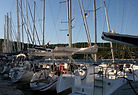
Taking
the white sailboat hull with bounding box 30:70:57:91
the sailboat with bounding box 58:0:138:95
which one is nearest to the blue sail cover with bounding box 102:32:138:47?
the sailboat with bounding box 58:0:138:95

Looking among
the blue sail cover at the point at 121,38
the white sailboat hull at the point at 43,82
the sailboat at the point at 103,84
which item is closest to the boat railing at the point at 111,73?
the sailboat at the point at 103,84

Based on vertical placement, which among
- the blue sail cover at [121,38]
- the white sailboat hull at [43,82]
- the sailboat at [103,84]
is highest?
the blue sail cover at [121,38]

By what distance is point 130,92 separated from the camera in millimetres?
6809

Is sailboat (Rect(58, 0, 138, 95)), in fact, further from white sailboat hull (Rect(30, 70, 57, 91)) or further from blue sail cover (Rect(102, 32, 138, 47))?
white sailboat hull (Rect(30, 70, 57, 91))

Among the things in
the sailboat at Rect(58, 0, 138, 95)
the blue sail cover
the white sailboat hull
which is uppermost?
the blue sail cover

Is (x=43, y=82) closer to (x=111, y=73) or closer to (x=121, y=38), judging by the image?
(x=111, y=73)

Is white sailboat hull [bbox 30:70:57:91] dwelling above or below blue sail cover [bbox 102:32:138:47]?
below

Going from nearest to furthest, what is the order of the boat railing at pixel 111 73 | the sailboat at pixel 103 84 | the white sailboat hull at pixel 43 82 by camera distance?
the sailboat at pixel 103 84 → the boat railing at pixel 111 73 → the white sailboat hull at pixel 43 82

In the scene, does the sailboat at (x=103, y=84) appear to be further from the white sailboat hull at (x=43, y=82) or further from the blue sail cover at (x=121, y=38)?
the white sailboat hull at (x=43, y=82)

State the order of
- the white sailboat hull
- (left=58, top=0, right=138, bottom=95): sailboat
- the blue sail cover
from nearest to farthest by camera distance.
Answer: the blue sail cover, (left=58, top=0, right=138, bottom=95): sailboat, the white sailboat hull

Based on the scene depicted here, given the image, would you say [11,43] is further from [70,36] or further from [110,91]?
[110,91]

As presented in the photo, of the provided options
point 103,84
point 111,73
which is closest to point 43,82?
point 111,73

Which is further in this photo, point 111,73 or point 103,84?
point 111,73

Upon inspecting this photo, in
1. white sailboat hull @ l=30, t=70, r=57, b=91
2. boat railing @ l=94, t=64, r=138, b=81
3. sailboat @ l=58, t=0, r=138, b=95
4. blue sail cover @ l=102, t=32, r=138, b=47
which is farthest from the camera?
white sailboat hull @ l=30, t=70, r=57, b=91
